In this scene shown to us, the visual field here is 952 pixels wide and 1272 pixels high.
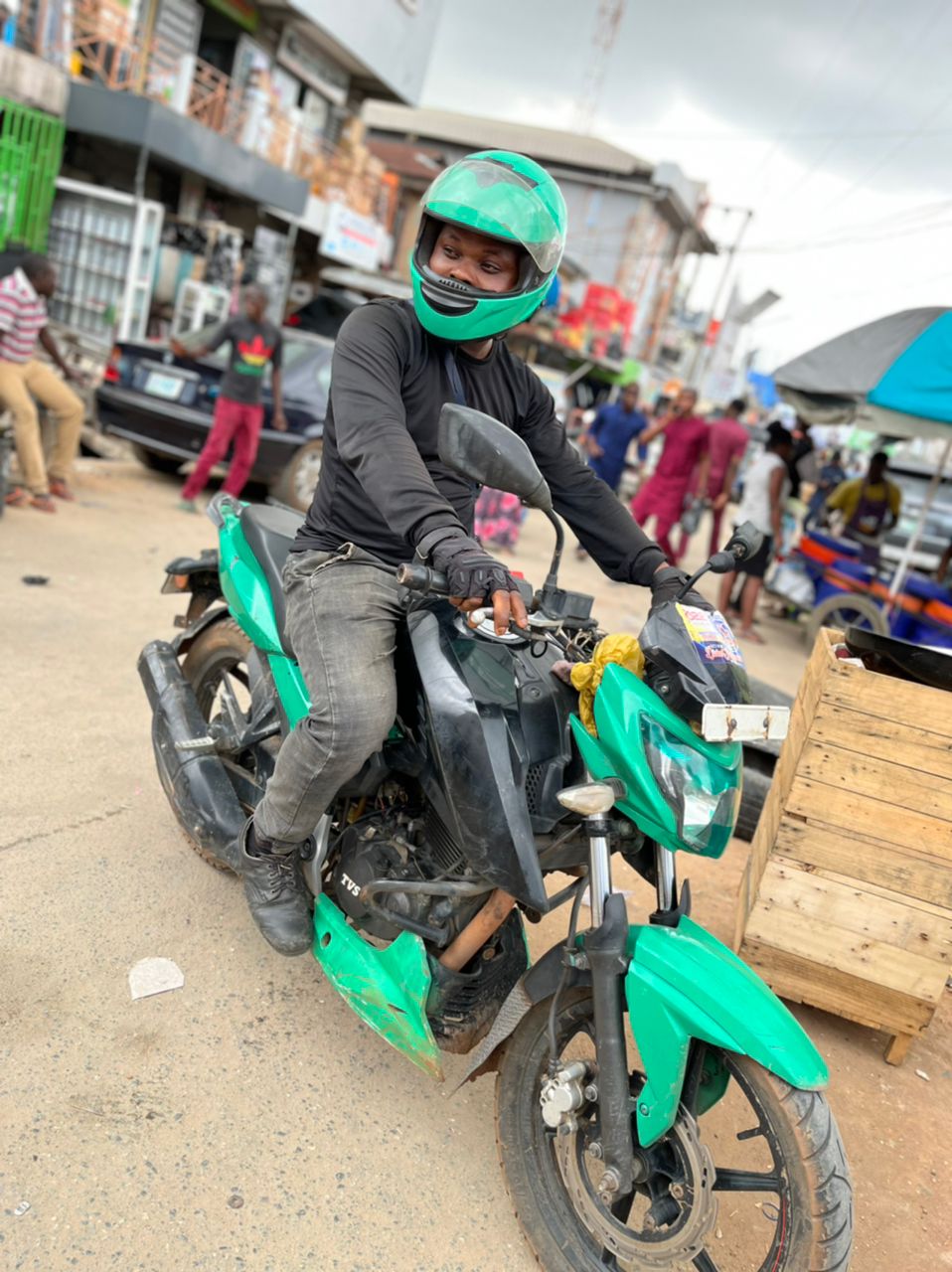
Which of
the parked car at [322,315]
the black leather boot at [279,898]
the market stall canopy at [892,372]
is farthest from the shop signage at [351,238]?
the black leather boot at [279,898]

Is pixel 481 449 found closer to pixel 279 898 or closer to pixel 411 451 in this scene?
pixel 411 451

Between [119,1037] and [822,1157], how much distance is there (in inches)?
67.8

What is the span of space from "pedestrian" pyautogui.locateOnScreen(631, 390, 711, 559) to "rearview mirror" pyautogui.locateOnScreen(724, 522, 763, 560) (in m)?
7.61

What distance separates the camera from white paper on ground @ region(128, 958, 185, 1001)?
2.65 meters

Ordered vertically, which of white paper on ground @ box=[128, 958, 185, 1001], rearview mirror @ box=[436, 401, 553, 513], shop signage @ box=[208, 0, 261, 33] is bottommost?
white paper on ground @ box=[128, 958, 185, 1001]

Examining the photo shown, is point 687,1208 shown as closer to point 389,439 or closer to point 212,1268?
point 212,1268

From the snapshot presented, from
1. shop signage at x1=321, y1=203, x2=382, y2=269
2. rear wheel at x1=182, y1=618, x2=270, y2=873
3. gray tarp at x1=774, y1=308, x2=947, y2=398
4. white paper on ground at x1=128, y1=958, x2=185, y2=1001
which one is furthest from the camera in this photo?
shop signage at x1=321, y1=203, x2=382, y2=269

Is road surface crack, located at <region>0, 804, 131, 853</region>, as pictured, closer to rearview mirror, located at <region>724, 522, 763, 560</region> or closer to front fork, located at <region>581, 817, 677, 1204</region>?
front fork, located at <region>581, 817, 677, 1204</region>

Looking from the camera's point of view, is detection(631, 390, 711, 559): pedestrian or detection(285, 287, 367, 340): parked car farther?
detection(285, 287, 367, 340): parked car

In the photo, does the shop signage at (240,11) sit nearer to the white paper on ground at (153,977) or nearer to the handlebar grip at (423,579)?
the white paper on ground at (153,977)

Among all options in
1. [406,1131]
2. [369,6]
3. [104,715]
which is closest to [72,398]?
[104,715]

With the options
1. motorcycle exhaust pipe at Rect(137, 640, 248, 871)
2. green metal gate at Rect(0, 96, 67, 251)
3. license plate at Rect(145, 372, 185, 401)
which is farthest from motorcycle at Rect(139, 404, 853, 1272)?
green metal gate at Rect(0, 96, 67, 251)

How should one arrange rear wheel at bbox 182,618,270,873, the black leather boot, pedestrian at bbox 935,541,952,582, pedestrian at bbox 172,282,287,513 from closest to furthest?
the black leather boot, rear wheel at bbox 182,618,270,873, pedestrian at bbox 172,282,287,513, pedestrian at bbox 935,541,952,582

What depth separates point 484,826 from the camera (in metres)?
2.01
